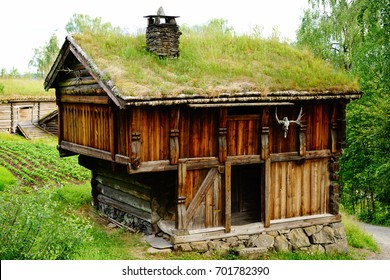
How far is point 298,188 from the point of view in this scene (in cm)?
1513

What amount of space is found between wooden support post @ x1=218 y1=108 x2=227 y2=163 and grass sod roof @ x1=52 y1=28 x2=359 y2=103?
1.90ft

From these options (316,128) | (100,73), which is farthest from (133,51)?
(316,128)

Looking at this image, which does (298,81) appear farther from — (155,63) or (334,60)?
(334,60)

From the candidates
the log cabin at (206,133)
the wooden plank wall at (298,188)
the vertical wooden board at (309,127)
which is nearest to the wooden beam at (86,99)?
the log cabin at (206,133)

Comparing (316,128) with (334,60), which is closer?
(316,128)

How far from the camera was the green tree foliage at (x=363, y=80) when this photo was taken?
24.3 meters

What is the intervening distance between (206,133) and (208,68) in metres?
1.96

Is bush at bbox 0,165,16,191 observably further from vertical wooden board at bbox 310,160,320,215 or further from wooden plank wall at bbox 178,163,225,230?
vertical wooden board at bbox 310,160,320,215

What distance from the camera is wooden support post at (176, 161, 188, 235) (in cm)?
1298

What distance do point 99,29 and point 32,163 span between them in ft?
33.8

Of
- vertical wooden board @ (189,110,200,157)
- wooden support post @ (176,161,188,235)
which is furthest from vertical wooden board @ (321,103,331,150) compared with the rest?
wooden support post @ (176,161,188,235)

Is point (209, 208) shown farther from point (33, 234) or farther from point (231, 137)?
point (33, 234)

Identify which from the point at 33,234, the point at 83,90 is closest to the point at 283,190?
the point at 83,90

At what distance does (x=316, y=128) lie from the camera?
1517cm
